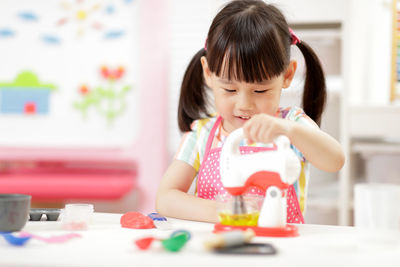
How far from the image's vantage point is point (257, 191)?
121 centimetres

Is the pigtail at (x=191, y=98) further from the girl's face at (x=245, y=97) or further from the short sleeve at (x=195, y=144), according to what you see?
the girl's face at (x=245, y=97)

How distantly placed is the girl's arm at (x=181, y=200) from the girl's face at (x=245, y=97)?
199 mm

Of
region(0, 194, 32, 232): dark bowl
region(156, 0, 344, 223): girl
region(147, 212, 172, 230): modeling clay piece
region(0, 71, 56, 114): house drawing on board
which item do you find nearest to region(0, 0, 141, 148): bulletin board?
region(0, 71, 56, 114): house drawing on board

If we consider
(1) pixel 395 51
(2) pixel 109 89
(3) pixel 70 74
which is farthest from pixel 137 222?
(3) pixel 70 74

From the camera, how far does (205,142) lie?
4.49 feet

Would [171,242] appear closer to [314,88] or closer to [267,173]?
[267,173]

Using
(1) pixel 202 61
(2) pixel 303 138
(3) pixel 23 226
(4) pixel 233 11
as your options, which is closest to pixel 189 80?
(1) pixel 202 61

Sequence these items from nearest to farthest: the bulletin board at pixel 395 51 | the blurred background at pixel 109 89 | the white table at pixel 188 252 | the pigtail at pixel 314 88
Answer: the white table at pixel 188 252 → the pigtail at pixel 314 88 → the bulletin board at pixel 395 51 → the blurred background at pixel 109 89

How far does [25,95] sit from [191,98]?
2.14 m

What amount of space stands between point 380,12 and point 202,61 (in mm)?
1965

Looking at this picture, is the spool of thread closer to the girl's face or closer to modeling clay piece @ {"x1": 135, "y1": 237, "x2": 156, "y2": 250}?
modeling clay piece @ {"x1": 135, "y1": 237, "x2": 156, "y2": 250}

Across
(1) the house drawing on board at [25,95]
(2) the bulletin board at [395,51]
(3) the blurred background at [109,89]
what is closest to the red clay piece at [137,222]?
(3) the blurred background at [109,89]

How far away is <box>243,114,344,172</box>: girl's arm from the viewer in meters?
0.87

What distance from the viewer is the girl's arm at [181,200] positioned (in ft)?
3.42
